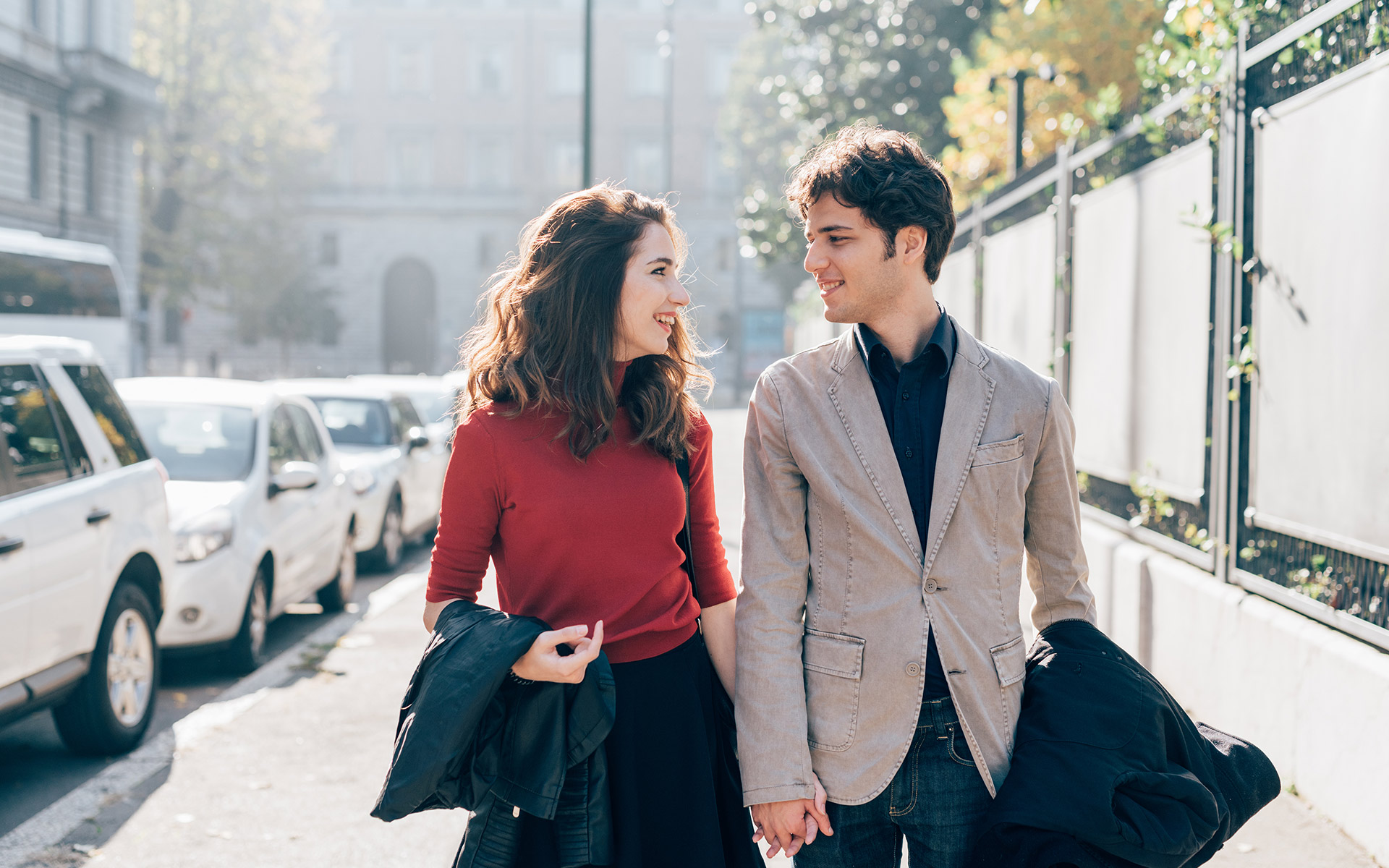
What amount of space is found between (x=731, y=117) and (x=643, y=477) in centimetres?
5539

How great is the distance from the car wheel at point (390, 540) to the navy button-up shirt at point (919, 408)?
8780mm

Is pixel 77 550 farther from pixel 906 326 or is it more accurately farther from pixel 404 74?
pixel 404 74

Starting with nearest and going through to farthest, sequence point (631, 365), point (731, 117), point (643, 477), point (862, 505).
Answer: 1. point (862, 505)
2. point (643, 477)
3. point (631, 365)
4. point (731, 117)

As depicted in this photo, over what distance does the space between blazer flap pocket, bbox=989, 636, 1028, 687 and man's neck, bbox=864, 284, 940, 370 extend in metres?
0.56

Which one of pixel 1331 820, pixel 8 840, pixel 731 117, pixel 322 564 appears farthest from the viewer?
pixel 731 117

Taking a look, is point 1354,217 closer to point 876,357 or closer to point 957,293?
point 876,357

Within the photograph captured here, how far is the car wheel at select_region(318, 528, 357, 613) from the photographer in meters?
8.96

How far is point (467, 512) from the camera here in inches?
90.5

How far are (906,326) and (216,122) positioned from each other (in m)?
40.9

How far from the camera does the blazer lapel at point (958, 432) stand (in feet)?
7.24

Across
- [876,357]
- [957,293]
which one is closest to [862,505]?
[876,357]

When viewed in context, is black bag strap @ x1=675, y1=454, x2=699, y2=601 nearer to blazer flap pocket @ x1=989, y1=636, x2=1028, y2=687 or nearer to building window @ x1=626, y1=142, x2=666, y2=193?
blazer flap pocket @ x1=989, y1=636, x2=1028, y2=687

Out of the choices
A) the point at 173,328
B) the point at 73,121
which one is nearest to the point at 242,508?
the point at 73,121

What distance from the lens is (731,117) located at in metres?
55.9
